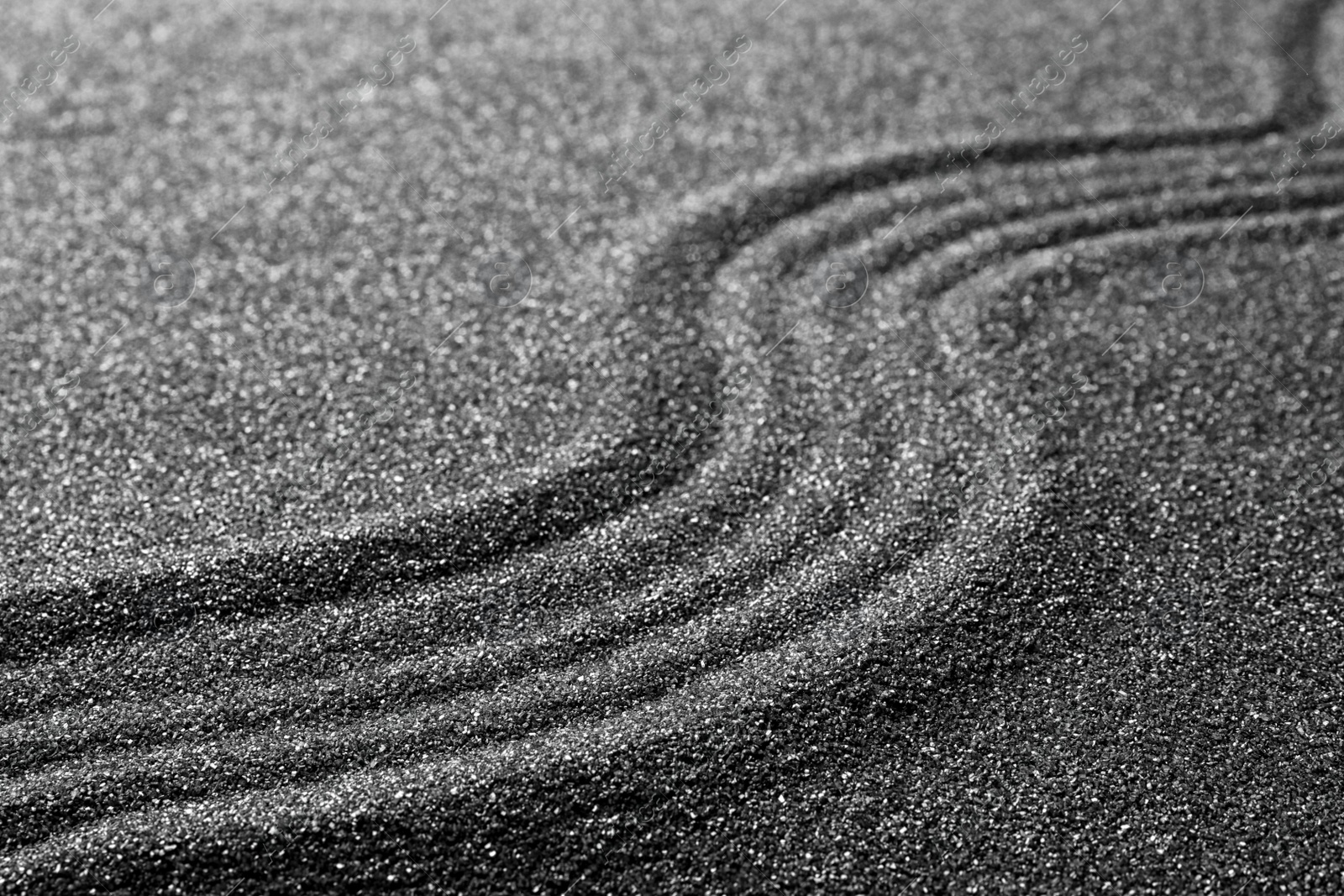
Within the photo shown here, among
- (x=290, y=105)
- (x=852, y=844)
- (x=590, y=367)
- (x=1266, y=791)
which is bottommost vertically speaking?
(x=1266, y=791)

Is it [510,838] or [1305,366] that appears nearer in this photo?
[510,838]

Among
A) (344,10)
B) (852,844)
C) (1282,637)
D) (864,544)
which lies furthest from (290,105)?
(1282,637)

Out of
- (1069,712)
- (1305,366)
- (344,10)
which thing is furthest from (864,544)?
(344,10)

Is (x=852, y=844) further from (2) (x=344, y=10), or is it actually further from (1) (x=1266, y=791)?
(2) (x=344, y=10)

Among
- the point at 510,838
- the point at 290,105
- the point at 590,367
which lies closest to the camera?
the point at 510,838

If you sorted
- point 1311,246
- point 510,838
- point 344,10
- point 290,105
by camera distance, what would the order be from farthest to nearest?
1. point 344,10
2. point 290,105
3. point 1311,246
4. point 510,838

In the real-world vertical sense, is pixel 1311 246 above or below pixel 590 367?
below

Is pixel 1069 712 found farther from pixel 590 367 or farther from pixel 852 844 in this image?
pixel 590 367
